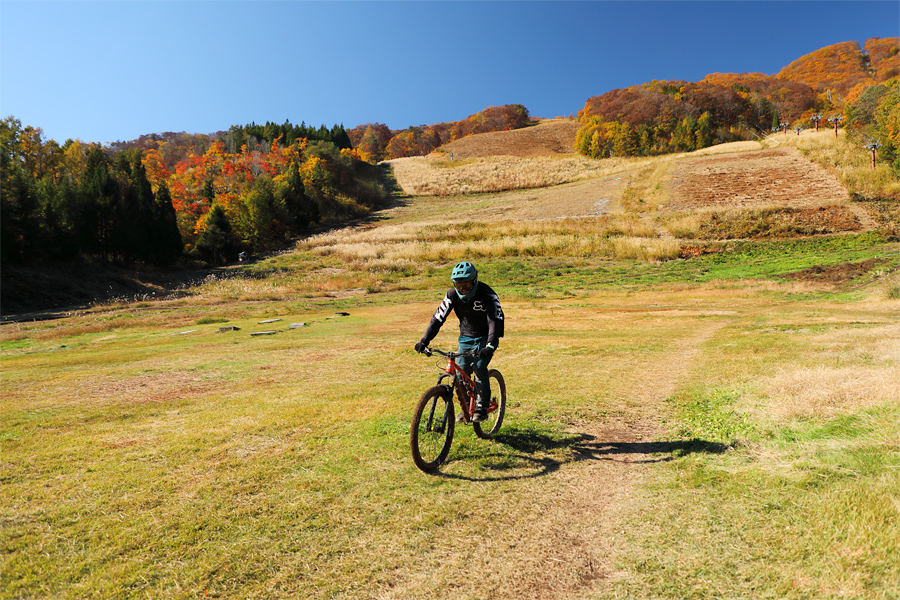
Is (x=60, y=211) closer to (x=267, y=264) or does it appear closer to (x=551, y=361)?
(x=267, y=264)

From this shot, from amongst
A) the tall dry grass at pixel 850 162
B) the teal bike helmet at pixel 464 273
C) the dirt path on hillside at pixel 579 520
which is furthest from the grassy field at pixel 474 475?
the tall dry grass at pixel 850 162

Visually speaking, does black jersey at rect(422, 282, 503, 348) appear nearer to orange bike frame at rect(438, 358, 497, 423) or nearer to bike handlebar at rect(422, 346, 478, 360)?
bike handlebar at rect(422, 346, 478, 360)

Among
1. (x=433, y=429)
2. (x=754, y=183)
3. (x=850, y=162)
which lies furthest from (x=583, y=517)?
(x=850, y=162)

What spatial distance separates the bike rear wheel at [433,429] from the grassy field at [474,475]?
0.93 ft

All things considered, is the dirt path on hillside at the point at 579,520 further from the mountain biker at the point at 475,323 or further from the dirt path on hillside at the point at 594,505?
the mountain biker at the point at 475,323

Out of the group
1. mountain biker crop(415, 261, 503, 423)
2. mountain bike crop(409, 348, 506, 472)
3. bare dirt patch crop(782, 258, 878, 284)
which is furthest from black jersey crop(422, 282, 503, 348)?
bare dirt patch crop(782, 258, 878, 284)

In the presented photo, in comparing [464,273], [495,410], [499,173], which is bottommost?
[495,410]

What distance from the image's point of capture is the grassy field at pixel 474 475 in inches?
174

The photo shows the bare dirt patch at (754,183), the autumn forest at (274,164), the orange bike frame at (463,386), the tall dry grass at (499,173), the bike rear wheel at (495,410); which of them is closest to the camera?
the orange bike frame at (463,386)

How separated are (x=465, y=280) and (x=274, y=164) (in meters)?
108

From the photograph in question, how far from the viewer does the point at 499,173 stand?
377 feet

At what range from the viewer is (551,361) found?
14750 millimetres

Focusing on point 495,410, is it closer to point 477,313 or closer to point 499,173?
point 477,313

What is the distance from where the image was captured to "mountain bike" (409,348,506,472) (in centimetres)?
657
